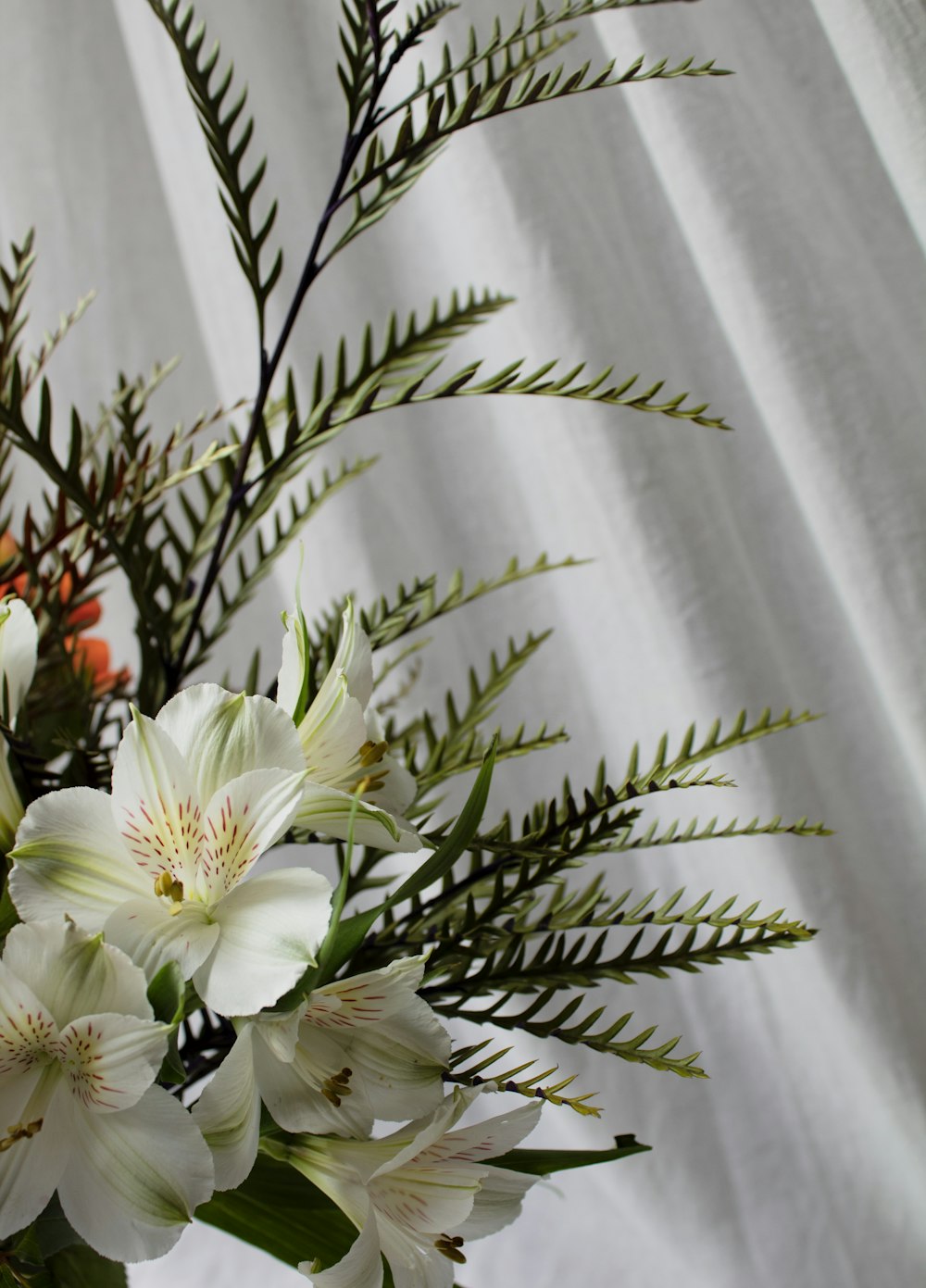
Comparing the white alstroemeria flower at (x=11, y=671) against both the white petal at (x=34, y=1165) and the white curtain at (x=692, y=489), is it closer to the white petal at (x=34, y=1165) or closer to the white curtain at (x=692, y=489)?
the white petal at (x=34, y=1165)

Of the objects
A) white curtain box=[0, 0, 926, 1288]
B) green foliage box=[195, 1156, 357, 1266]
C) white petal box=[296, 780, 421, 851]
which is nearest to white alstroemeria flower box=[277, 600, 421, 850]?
white petal box=[296, 780, 421, 851]

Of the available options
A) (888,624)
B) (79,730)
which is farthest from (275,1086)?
(888,624)

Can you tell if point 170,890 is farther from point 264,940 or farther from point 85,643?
point 85,643

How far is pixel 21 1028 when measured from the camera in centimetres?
21

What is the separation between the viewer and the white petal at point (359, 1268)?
0.71 feet

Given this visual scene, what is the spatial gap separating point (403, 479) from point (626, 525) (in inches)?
7.6

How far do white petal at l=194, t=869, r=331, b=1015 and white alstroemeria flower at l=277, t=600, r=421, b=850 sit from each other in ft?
0.07

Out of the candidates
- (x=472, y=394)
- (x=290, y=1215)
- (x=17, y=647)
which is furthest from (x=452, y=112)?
(x=290, y=1215)

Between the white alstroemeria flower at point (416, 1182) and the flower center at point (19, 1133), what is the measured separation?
0.18 feet

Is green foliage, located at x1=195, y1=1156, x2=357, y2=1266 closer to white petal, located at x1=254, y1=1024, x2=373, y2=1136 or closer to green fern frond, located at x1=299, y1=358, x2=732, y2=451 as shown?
white petal, located at x1=254, y1=1024, x2=373, y2=1136

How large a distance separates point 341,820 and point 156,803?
37 mm

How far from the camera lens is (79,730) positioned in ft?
1.15

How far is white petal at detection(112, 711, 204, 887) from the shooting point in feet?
0.72

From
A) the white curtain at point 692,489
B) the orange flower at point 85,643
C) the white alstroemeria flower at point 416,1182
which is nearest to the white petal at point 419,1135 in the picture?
the white alstroemeria flower at point 416,1182
